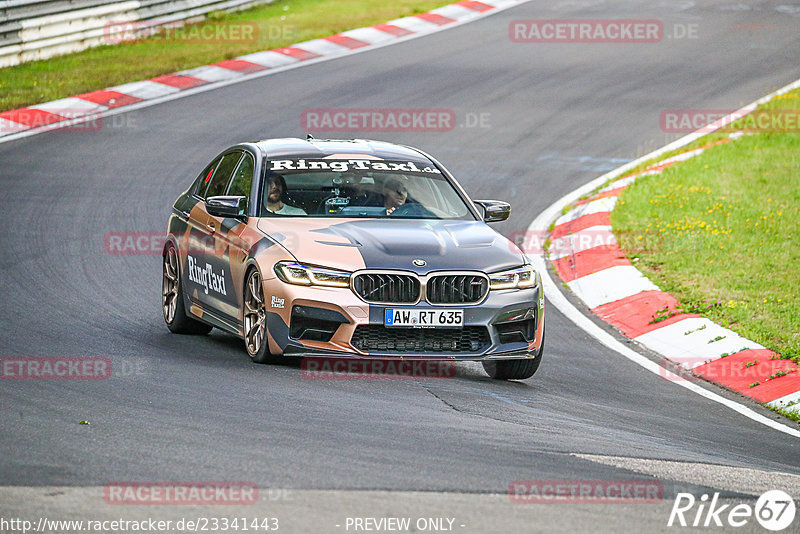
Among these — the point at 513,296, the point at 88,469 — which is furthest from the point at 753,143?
the point at 88,469

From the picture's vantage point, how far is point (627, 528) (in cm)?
537

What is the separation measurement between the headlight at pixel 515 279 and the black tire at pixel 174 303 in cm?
287

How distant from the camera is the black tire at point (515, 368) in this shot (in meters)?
9.24

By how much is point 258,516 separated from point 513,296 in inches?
154

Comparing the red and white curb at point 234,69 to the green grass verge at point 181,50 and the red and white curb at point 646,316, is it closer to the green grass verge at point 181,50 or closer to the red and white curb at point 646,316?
the green grass verge at point 181,50

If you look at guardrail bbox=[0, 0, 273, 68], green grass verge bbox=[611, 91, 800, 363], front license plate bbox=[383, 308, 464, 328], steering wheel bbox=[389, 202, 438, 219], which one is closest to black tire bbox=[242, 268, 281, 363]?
front license plate bbox=[383, 308, 464, 328]

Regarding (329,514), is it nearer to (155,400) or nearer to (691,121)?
(155,400)

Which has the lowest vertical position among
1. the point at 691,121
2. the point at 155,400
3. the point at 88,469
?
the point at 691,121

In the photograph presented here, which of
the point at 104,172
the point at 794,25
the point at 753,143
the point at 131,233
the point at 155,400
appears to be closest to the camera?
the point at 155,400

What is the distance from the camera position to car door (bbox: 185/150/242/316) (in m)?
9.73

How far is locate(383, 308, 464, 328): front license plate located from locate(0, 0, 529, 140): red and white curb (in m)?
11.4

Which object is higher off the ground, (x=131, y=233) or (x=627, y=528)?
(x=627, y=528)

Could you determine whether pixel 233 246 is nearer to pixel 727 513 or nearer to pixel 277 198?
pixel 277 198

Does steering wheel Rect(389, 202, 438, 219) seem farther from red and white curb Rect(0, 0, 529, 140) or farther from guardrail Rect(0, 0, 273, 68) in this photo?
guardrail Rect(0, 0, 273, 68)
